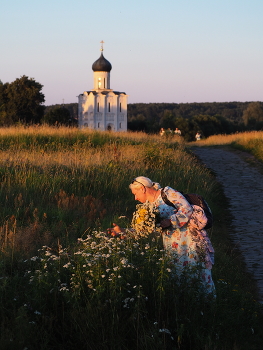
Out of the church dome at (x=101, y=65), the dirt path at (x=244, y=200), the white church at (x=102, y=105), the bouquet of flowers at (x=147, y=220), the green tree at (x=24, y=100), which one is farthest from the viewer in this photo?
the white church at (x=102, y=105)

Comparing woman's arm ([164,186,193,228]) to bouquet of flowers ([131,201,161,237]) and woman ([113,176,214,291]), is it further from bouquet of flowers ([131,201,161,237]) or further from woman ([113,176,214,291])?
bouquet of flowers ([131,201,161,237])

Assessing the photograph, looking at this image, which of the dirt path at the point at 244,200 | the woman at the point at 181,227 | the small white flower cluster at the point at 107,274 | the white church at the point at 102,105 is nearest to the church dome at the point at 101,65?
the white church at the point at 102,105

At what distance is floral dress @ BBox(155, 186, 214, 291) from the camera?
15.9 feet

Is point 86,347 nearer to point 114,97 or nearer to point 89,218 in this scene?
point 89,218

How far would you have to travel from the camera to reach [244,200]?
12797mm

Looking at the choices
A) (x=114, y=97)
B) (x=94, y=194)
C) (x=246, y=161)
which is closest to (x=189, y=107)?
(x=114, y=97)

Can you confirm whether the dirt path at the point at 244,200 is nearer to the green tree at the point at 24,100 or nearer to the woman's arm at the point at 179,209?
the woman's arm at the point at 179,209

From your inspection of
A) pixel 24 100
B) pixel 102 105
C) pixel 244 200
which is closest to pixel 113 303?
pixel 244 200

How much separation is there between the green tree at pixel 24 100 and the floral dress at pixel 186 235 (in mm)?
60070

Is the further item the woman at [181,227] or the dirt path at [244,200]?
the dirt path at [244,200]

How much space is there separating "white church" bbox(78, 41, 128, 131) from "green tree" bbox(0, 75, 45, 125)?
2495cm

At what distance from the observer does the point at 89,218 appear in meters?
8.12

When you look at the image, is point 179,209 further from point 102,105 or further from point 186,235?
point 102,105

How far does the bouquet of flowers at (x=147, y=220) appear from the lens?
4.70 metres
